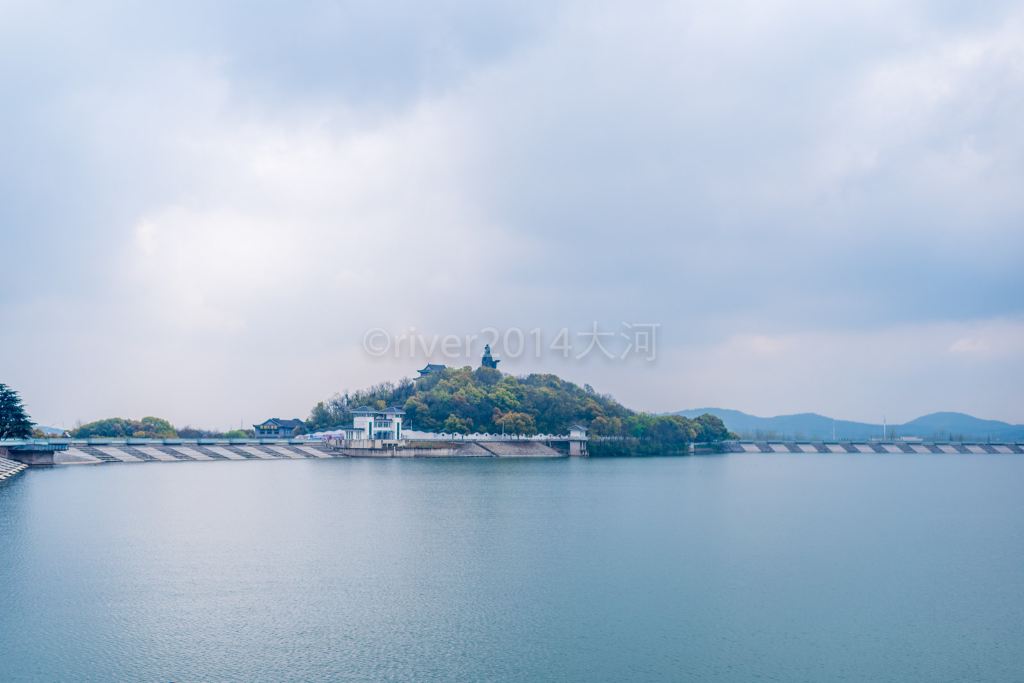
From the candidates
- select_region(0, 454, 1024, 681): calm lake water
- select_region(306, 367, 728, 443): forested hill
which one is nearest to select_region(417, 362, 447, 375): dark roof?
select_region(306, 367, 728, 443): forested hill

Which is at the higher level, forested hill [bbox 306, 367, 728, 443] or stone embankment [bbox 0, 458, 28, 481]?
forested hill [bbox 306, 367, 728, 443]

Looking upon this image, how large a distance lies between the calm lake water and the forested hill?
1784 inches

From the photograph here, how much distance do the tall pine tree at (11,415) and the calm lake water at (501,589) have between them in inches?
703

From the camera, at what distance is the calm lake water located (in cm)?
1272

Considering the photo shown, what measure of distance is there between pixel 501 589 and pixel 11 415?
44277 millimetres

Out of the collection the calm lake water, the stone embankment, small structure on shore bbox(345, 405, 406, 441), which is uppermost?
small structure on shore bbox(345, 405, 406, 441)

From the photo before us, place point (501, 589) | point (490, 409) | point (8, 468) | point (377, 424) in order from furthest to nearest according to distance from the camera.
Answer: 1. point (490, 409)
2. point (377, 424)
3. point (8, 468)
4. point (501, 589)

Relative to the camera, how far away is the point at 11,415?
4831 cm

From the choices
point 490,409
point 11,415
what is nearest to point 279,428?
point 490,409

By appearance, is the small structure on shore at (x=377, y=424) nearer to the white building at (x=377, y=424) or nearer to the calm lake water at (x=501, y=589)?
the white building at (x=377, y=424)

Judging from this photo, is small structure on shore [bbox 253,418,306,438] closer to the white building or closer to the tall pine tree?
the white building

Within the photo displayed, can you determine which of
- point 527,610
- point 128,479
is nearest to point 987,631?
point 527,610

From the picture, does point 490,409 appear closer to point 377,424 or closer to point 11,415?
point 377,424

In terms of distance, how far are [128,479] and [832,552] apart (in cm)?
3659
